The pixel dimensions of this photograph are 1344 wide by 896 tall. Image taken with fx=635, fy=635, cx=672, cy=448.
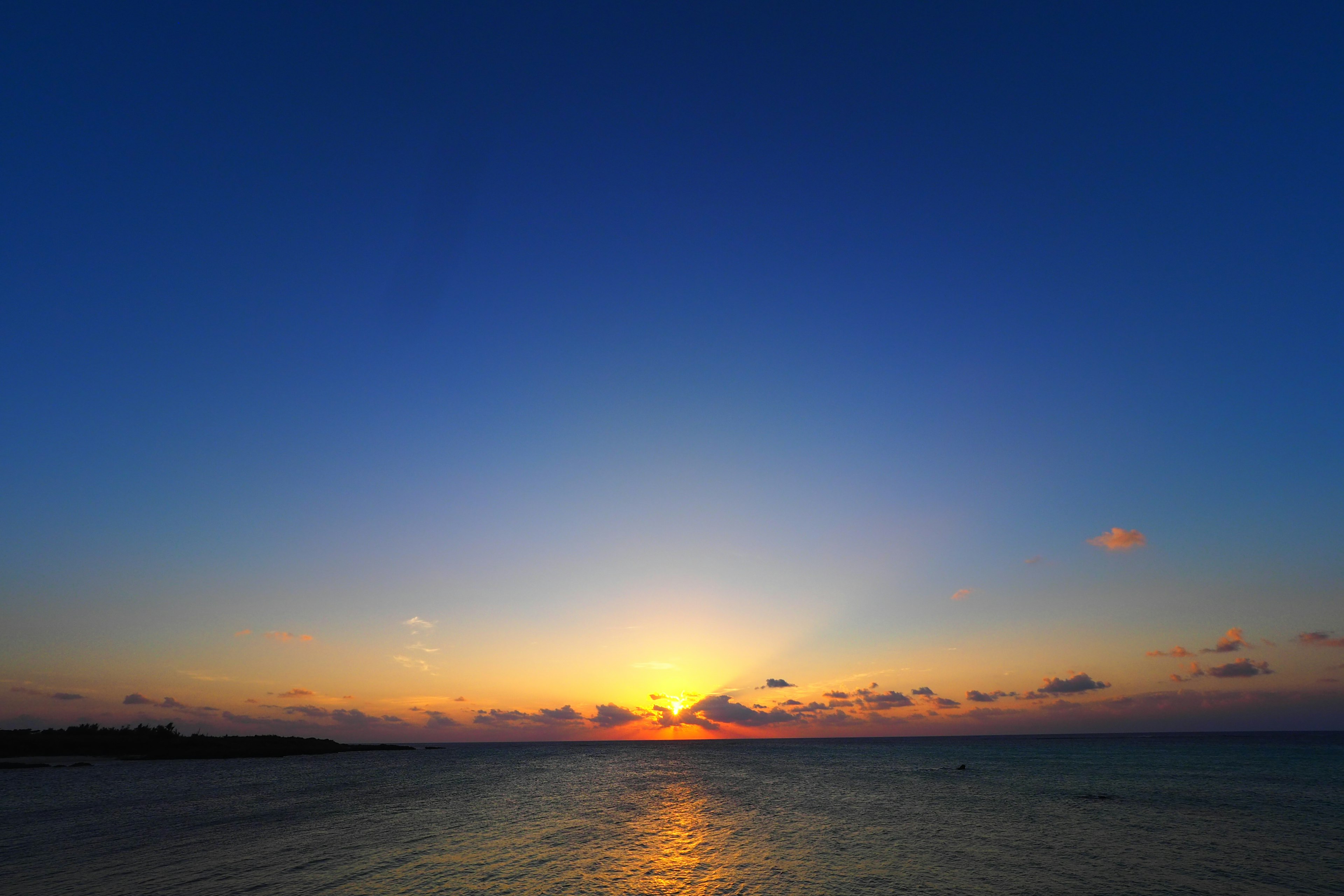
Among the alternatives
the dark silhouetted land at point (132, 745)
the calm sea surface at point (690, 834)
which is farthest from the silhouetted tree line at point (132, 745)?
the calm sea surface at point (690, 834)

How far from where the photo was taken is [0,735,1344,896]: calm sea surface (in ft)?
96.0

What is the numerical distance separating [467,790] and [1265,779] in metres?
92.5

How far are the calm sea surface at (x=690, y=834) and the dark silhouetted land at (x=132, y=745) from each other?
5132 centimetres

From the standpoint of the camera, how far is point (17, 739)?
127 metres

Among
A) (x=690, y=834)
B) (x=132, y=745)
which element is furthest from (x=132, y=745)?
(x=690, y=834)

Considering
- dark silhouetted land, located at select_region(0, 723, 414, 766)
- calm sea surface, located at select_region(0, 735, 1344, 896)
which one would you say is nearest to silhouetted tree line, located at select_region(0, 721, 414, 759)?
dark silhouetted land, located at select_region(0, 723, 414, 766)

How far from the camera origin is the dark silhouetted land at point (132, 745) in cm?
12488

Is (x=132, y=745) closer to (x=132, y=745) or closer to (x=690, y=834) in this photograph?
(x=132, y=745)

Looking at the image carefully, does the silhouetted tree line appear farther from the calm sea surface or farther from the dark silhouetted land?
the calm sea surface

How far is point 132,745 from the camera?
138875mm

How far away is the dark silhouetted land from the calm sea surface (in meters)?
51.3

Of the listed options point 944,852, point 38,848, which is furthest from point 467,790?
point 944,852

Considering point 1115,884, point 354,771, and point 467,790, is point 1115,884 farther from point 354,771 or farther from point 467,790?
point 354,771

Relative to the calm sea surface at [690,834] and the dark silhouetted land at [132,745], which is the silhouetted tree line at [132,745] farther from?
the calm sea surface at [690,834]
